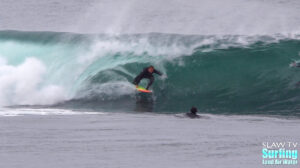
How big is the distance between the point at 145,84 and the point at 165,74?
3.48ft

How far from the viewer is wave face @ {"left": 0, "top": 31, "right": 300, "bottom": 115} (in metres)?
18.2

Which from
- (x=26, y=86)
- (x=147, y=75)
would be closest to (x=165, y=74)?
(x=147, y=75)

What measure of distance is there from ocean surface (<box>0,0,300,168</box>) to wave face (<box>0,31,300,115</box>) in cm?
5

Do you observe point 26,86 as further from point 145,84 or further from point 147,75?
point 147,75

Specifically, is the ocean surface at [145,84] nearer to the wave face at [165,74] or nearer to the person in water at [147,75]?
the wave face at [165,74]

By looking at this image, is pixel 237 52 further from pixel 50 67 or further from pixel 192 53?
pixel 50 67

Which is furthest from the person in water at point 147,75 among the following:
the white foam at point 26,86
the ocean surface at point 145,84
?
the white foam at point 26,86

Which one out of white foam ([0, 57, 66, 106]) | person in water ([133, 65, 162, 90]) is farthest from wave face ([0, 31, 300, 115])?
person in water ([133, 65, 162, 90])

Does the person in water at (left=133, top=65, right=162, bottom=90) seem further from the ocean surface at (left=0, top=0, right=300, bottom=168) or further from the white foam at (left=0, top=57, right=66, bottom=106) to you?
the white foam at (left=0, top=57, right=66, bottom=106)

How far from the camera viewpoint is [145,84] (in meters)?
19.6

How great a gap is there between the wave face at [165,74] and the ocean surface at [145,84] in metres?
0.05

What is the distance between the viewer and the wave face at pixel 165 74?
18.2 metres

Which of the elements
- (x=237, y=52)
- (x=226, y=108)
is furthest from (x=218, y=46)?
(x=226, y=108)

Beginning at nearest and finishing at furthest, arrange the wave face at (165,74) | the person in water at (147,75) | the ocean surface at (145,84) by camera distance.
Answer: the ocean surface at (145,84) → the wave face at (165,74) → the person in water at (147,75)
